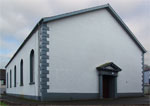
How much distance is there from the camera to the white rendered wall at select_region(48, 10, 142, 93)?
1503 centimetres

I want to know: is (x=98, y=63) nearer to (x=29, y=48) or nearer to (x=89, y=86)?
(x=89, y=86)

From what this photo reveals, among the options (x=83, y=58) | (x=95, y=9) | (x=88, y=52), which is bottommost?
(x=83, y=58)

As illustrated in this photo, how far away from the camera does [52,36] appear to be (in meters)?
14.9

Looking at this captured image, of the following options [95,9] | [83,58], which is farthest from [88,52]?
[95,9]

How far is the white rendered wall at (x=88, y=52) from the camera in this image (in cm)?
1503

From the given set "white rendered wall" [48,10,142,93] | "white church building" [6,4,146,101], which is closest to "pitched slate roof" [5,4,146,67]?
"white church building" [6,4,146,101]

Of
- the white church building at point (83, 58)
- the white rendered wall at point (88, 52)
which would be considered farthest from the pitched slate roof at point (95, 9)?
the white rendered wall at point (88, 52)

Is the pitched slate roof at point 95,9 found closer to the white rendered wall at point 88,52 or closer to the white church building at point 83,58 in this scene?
the white church building at point 83,58

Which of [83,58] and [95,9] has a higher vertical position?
[95,9]

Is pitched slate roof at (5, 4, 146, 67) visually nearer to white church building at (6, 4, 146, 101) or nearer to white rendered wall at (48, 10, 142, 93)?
white church building at (6, 4, 146, 101)

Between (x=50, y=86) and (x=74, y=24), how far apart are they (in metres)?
5.19

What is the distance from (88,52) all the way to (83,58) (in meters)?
0.79

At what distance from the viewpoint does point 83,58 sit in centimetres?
1659

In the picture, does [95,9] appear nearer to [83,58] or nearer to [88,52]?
[88,52]
